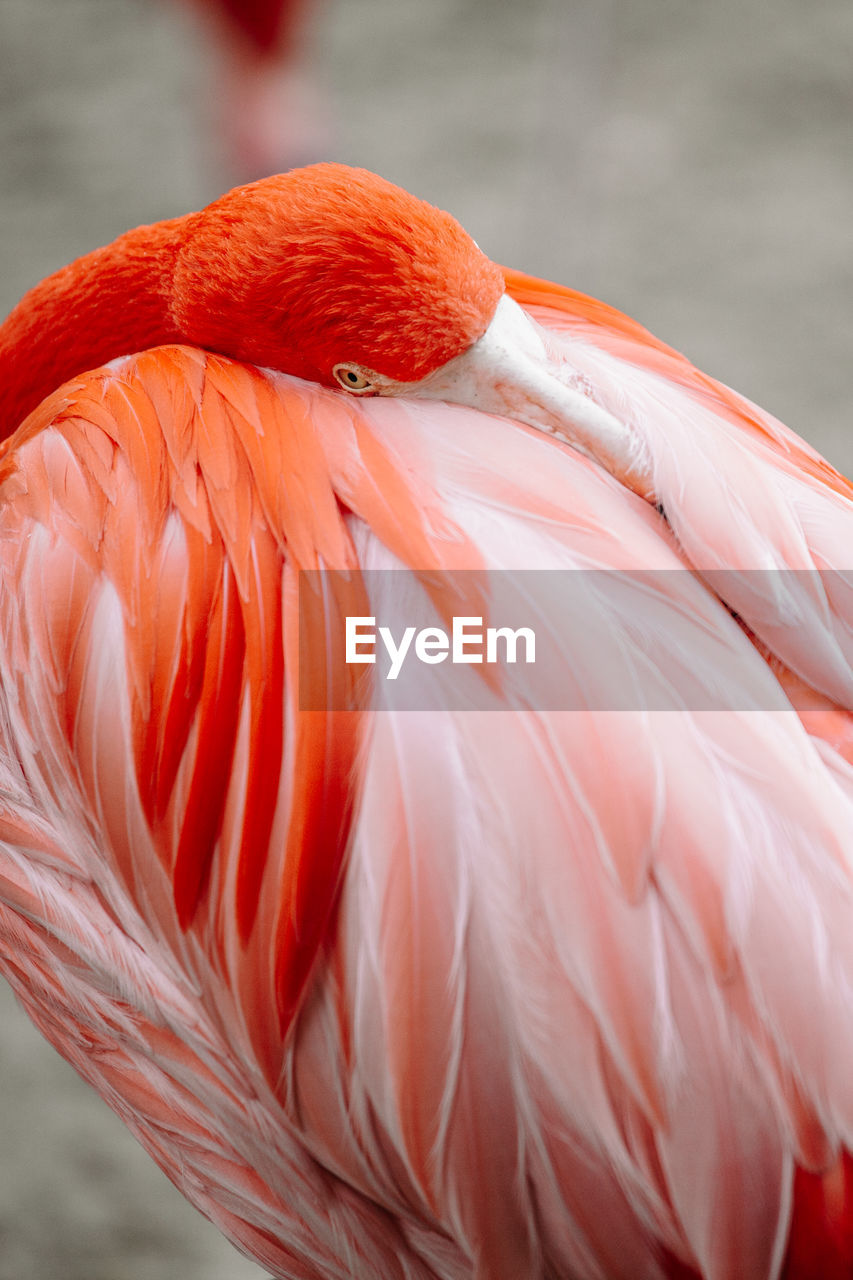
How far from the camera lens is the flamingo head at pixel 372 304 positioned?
2.65 feet

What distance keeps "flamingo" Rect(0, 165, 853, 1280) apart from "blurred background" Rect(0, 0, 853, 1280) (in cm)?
130

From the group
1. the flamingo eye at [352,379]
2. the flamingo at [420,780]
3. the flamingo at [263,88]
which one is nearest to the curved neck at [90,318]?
the flamingo at [420,780]

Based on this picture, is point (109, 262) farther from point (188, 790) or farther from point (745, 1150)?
point (745, 1150)

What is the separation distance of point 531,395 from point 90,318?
1.16ft

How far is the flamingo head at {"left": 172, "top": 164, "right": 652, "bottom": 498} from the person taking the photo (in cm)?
81

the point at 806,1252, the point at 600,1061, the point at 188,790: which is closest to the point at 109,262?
the point at 188,790

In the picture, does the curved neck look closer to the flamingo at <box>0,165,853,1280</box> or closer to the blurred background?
the flamingo at <box>0,165,853,1280</box>

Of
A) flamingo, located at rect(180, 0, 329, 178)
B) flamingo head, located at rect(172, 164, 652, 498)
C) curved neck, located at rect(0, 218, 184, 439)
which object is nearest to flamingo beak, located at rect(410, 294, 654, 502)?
flamingo head, located at rect(172, 164, 652, 498)

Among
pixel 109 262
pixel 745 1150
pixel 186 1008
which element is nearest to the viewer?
pixel 745 1150

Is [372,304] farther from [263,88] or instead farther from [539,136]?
[539,136]

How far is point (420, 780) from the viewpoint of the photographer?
760 millimetres

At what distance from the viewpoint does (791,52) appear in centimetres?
262

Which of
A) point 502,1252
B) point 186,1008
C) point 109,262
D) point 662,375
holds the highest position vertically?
point 109,262

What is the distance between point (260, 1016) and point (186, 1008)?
0.07 metres
